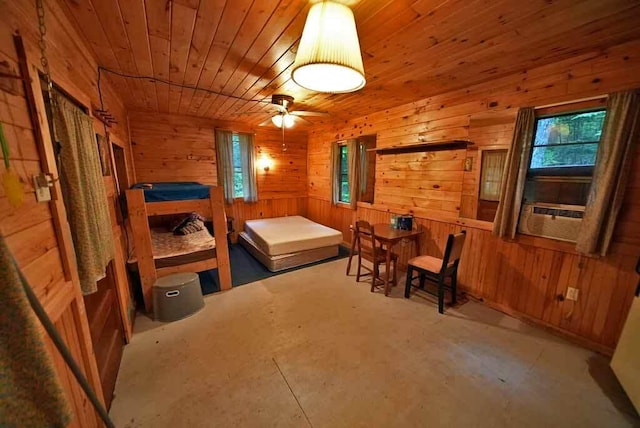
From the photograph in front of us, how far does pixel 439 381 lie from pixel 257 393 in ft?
4.38

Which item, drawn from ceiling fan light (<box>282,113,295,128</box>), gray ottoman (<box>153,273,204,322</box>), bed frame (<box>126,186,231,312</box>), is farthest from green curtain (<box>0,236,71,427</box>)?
ceiling fan light (<box>282,113,295,128</box>)

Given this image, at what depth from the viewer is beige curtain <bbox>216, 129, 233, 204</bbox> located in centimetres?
461

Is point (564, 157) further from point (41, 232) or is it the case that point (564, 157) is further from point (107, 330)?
point (107, 330)

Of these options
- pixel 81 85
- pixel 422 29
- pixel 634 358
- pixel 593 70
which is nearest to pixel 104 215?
pixel 81 85

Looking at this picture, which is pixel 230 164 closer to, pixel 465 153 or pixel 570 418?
pixel 465 153

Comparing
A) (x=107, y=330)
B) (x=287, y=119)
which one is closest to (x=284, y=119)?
(x=287, y=119)

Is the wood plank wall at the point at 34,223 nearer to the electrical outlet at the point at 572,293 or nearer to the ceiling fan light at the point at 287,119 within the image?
the ceiling fan light at the point at 287,119

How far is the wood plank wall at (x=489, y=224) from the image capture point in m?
1.87

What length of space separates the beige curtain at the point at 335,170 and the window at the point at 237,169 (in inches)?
76.5

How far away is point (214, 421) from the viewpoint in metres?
1.45

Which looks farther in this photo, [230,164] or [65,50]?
[230,164]

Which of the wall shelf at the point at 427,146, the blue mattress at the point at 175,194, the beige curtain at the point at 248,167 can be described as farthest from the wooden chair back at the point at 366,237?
the beige curtain at the point at 248,167

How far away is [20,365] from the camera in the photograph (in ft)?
2.05

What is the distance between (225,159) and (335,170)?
2240 mm
